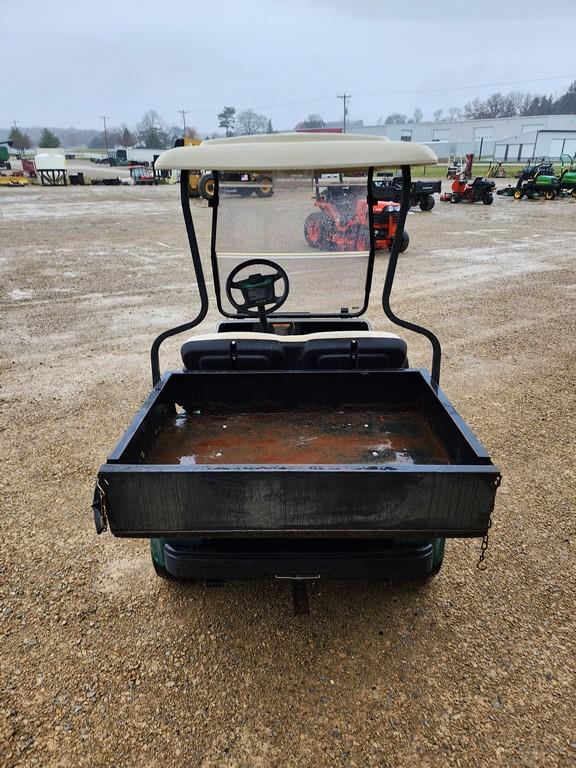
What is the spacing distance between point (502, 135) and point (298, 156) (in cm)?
8712

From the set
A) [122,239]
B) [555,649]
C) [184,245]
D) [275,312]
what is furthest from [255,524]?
[122,239]

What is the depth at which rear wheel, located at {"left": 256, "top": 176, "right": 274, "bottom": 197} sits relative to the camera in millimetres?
2925

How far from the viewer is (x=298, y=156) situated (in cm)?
192

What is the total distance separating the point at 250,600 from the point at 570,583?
148 cm

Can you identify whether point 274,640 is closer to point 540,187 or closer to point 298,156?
point 298,156

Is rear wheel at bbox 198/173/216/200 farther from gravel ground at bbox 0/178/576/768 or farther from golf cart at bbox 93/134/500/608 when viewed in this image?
gravel ground at bbox 0/178/576/768

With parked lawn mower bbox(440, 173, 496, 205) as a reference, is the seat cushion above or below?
above

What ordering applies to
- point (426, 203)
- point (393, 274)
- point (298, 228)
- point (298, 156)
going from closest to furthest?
point (298, 156), point (393, 274), point (298, 228), point (426, 203)

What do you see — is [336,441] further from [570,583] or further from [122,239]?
[122,239]

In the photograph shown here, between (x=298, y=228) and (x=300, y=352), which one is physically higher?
(x=298, y=228)

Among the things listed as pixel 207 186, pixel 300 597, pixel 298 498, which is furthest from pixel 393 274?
pixel 300 597

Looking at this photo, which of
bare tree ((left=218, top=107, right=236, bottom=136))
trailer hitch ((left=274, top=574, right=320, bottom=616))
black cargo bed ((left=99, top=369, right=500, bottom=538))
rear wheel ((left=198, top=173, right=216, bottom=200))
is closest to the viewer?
black cargo bed ((left=99, top=369, right=500, bottom=538))

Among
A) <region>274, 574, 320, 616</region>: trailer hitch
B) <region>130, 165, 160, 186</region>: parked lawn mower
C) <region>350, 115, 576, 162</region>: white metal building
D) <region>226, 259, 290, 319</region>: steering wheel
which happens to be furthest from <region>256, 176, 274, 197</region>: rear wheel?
<region>350, 115, 576, 162</region>: white metal building

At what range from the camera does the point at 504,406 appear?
412 centimetres
